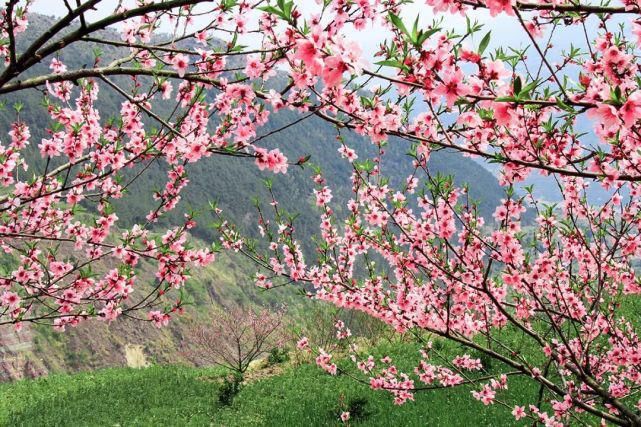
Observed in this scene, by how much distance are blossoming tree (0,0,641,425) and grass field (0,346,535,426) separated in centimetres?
215

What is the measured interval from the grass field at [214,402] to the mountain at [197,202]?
5448 millimetres

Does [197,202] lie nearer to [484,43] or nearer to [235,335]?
[235,335]

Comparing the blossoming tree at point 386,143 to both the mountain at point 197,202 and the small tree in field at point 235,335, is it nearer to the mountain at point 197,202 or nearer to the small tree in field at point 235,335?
the small tree in field at point 235,335

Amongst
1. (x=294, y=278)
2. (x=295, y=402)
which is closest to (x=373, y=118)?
(x=294, y=278)

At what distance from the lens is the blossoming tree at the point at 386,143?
192 cm

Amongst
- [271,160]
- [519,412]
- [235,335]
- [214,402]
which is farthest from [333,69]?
[235,335]

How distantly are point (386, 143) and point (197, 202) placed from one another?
370 ft

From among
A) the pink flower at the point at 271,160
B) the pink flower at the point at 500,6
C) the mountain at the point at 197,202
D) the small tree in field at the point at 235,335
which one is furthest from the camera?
the mountain at the point at 197,202

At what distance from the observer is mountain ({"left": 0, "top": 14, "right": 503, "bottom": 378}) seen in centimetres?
6019

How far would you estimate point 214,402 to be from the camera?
11.5 m

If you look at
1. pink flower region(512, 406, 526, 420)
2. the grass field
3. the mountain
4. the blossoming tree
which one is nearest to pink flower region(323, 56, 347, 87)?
the blossoming tree

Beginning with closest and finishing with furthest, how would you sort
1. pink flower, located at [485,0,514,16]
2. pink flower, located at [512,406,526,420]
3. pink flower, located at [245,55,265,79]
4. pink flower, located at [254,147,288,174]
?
pink flower, located at [485,0,514,16] → pink flower, located at [245,55,265,79] → pink flower, located at [254,147,288,174] → pink flower, located at [512,406,526,420]

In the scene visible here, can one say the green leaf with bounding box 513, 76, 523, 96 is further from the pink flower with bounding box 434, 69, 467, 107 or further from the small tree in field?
the small tree in field

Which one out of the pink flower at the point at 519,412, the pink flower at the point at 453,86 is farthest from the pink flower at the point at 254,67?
the pink flower at the point at 519,412
